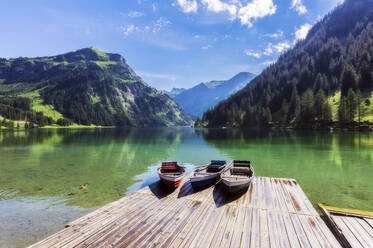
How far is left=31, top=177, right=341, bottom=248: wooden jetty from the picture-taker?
969 cm

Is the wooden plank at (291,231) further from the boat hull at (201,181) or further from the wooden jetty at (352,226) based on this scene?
the boat hull at (201,181)

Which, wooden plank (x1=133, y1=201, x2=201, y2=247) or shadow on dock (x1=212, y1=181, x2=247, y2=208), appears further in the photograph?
shadow on dock (x1=212, y1=181, x2=247, y2=208)

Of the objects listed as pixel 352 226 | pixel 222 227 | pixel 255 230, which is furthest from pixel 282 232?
pixel 352 226

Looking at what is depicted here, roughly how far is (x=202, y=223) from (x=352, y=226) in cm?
894

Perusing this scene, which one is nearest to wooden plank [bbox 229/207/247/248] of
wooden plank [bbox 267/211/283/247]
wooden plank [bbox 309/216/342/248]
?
wooden plank [bbox 267/211/283/247]

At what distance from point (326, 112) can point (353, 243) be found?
13472 cm

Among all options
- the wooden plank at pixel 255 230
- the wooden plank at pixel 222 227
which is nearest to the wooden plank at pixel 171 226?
the wooden plank at pixel 222 227

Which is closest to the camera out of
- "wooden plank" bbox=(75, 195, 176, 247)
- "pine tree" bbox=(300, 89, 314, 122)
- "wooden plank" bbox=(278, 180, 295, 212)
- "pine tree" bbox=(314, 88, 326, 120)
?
"wooden plank" bbox=(75, 195, 176, 247)

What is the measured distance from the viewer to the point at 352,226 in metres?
11.0

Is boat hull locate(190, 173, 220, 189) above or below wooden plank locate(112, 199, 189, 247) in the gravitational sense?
above

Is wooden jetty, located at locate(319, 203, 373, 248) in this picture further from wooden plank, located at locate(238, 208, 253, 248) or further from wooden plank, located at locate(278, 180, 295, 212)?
wooden plank, located at locate(238, 208, 253, 248)

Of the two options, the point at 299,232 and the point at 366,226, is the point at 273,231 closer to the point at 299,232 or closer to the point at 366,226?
the point at 299,232

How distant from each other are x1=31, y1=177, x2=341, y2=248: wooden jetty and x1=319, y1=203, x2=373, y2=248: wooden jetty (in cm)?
52

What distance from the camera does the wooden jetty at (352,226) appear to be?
9.48 m
